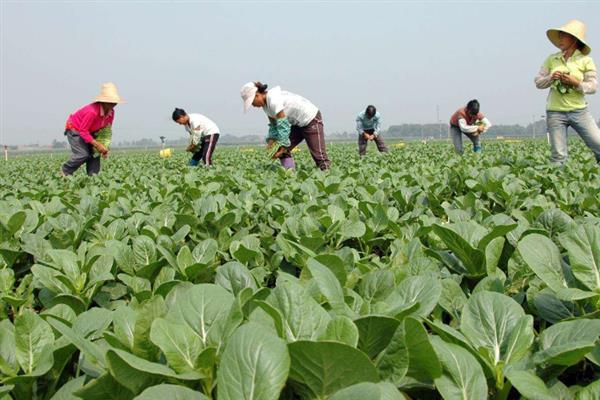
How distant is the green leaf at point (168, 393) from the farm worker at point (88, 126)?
306 inches

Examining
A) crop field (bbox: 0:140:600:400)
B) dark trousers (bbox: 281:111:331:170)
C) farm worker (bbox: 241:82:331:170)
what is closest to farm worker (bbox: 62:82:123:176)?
farm worker (bbox: 241:82:331:170)

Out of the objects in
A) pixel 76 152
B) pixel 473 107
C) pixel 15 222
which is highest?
pixel 473 107

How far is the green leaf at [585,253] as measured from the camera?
1.17 meters

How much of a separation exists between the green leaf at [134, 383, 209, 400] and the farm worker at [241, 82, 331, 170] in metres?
6.11

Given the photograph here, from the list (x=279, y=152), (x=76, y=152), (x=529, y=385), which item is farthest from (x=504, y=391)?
(x=76, y=152)

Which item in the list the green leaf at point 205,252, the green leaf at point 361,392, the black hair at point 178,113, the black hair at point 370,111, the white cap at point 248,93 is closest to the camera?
the green leaf at point 361,392

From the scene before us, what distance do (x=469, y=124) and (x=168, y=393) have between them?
1236 centimetres

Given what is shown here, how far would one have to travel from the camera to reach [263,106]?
7.11 m

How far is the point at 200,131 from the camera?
9.72 m

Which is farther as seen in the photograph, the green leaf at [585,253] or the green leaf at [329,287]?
the green leaf at [585,253]

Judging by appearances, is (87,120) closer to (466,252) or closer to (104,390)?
(466,252)

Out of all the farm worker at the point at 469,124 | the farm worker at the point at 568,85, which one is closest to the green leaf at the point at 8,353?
the farm worker at the point at 568,85

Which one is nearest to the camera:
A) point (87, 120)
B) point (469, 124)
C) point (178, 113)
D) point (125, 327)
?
point (125, 327)

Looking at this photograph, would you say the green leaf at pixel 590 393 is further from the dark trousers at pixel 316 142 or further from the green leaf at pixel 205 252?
the dark trousers at pixel 316 142
